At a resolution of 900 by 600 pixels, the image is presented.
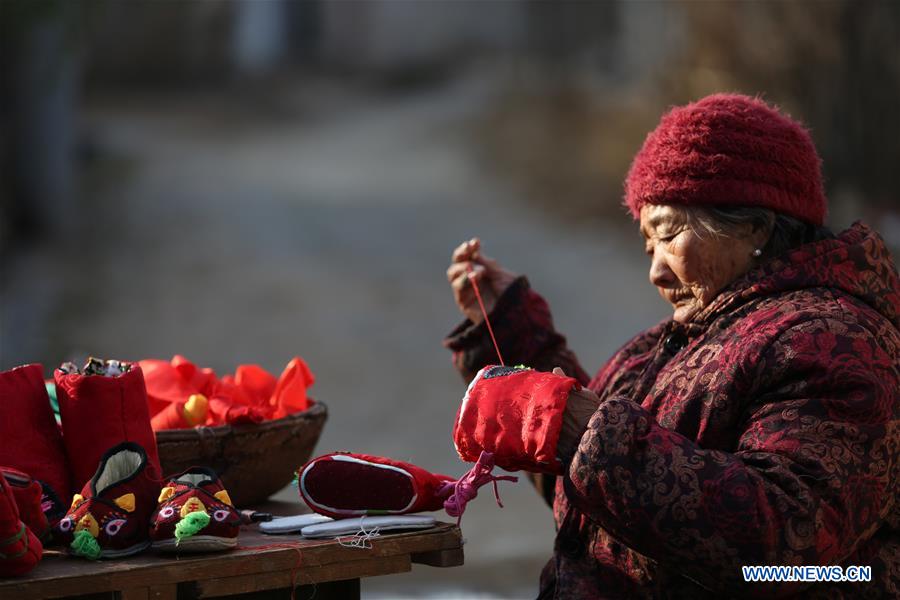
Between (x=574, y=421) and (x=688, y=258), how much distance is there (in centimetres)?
40

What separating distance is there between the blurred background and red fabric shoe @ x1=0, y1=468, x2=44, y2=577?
272cm

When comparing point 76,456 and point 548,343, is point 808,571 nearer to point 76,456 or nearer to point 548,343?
point 548,343

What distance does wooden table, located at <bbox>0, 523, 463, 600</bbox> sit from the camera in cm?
170

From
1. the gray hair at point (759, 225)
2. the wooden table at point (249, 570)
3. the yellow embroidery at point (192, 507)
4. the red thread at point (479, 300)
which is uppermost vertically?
the gray hair at point (759, 225)

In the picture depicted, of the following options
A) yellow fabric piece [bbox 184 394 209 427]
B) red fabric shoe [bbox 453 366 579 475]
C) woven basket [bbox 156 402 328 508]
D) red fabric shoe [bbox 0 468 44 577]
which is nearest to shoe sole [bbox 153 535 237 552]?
red fabric shoe [bbox 0 468 44 577]

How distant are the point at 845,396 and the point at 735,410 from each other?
0.59 ft

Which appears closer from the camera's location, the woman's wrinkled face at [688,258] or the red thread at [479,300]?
the woman's wrinkled face at [688,258]

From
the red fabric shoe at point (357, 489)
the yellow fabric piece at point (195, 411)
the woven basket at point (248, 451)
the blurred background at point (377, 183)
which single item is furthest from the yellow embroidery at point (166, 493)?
the blurred background at point (377, 183)

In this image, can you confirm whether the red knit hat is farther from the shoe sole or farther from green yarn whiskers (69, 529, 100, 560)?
green yarn whiskers (69, 529, 100, 560)

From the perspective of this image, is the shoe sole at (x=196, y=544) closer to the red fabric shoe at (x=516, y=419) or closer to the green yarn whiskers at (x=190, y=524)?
the green yarn whiskers at (x=190, y=524)

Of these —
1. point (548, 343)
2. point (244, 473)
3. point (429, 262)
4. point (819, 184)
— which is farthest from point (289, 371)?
point (429, 262)

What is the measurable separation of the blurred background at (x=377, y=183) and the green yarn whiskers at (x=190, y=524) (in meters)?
2.56

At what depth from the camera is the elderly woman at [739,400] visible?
1.72 meters

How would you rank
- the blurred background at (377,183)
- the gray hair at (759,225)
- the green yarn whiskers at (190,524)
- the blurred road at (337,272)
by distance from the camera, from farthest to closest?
the blurred background at (377,183) → the blurred road at (337,272) → the gray hair at (759,225) → the green yarn whiskers at (190,524)
